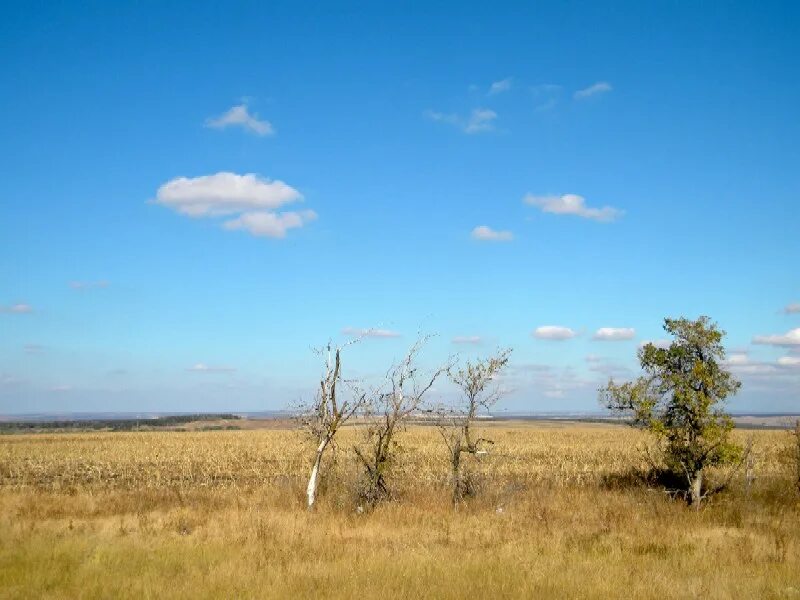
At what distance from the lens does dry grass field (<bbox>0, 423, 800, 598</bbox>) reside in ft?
33.5

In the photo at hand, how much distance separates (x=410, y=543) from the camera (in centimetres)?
1402

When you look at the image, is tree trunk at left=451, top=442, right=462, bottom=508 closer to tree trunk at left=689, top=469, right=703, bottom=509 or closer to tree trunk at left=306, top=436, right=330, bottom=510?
tree trunk at left=306, top=436, right=330, bottom=510

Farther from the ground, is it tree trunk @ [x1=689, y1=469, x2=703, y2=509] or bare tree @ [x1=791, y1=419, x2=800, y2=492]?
bare tree @ [x1=791, y1=419, x2=800, y2=492]

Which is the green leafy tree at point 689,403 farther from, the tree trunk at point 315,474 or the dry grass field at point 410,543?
the tree trunk at point 315,474

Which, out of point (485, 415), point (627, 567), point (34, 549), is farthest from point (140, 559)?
point (485, 415)

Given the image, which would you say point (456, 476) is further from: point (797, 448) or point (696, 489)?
point (797, 448)

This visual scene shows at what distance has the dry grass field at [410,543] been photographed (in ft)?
33.5

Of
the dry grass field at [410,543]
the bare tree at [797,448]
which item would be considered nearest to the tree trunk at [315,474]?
the dry grass field at [410,543]

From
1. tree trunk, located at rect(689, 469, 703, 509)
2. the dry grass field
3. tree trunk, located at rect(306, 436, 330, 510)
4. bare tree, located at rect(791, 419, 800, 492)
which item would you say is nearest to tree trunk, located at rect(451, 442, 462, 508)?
the dry grass field

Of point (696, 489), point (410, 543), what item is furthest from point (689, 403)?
point (410, 543)

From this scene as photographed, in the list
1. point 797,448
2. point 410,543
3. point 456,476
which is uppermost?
point 797,448

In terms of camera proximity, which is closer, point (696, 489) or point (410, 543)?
point (410, 543)

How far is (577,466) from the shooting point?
3716 cm

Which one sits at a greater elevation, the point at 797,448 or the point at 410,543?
the point at 797,448
